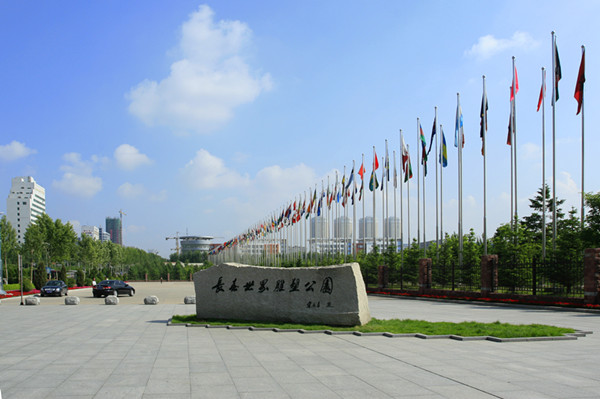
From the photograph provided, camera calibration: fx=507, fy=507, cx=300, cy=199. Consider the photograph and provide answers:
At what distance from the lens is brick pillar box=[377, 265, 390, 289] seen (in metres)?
35.1

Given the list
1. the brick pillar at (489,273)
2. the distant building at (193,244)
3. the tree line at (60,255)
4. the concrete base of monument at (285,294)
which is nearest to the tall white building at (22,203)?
the distant building at (193,244)

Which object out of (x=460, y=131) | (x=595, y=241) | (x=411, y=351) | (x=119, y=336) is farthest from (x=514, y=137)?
(x=119, y=336)

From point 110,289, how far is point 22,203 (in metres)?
142

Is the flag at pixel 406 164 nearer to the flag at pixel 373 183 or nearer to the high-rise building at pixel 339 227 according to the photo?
the flag at pixel 373 183

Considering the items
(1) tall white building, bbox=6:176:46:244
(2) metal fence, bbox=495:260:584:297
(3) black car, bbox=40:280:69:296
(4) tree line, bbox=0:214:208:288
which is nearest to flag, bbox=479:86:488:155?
(2) metal fence, bbox=495:260:584:297

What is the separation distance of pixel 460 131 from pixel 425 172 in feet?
16.3

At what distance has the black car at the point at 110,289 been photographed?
33.6 m

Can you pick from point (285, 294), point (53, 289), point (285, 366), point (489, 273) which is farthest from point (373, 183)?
point (285, 366)

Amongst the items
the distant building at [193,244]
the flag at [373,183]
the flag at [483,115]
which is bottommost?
the distant building at [193,244]

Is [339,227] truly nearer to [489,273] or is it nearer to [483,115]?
[483,115]

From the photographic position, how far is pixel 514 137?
2717 centimetres

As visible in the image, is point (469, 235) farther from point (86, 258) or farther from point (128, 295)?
point (86, 258)

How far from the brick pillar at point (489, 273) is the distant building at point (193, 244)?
506 ft

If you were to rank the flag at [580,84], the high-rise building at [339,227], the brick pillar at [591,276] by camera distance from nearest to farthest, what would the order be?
1. the brick pillar at [591,276]
2. the flag at [580,84]
3. the high-rise building at [339,227]
